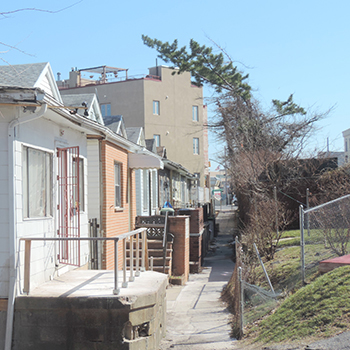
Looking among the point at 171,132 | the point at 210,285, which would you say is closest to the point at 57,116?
the point at 210,285

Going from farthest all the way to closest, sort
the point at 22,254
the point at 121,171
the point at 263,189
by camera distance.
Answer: the point at 263,189 → the point at 121,171 → the point at 22,254

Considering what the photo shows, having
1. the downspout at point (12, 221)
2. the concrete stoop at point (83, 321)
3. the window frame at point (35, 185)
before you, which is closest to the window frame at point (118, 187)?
the window frame at point (35, 185)

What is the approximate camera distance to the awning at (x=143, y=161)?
13938 millimetres

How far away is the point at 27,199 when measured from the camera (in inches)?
277

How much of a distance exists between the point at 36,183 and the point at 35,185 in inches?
2.4

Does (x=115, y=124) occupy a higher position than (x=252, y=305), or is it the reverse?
(x=115, y=124)

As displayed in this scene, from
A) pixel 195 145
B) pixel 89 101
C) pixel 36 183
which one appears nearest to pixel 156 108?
pixel 195 145

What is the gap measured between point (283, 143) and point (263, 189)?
554 cm

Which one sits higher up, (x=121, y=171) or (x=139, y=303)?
(x=121, y=171)

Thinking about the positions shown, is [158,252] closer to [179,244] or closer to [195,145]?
[179,244]

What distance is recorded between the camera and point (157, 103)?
40.7 meters

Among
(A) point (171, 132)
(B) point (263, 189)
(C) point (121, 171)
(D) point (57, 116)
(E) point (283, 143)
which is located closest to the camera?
(D) point (57, 116)

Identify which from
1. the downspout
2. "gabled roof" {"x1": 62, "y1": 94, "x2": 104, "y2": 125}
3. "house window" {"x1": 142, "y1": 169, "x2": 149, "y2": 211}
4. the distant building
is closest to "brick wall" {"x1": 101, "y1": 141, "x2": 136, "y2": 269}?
"gabled roof" {"x1": 62, "y1": 94, "x2": 104, "y2": 125}

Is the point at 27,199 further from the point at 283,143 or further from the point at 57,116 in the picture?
the point at 283,143
